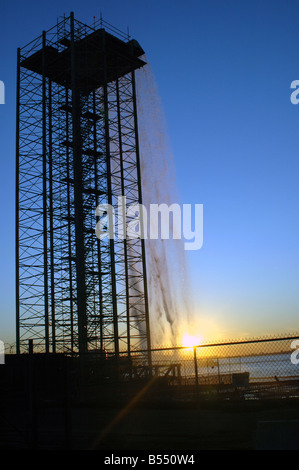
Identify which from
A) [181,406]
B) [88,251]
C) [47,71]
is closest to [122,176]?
[88,251]

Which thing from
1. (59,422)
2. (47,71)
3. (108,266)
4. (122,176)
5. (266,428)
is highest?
(47,71)

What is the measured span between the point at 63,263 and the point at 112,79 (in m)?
16.9

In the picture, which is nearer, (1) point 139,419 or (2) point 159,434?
(2) point 159,434

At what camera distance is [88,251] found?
135 ft

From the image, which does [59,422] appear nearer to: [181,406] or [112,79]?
[181,406]
